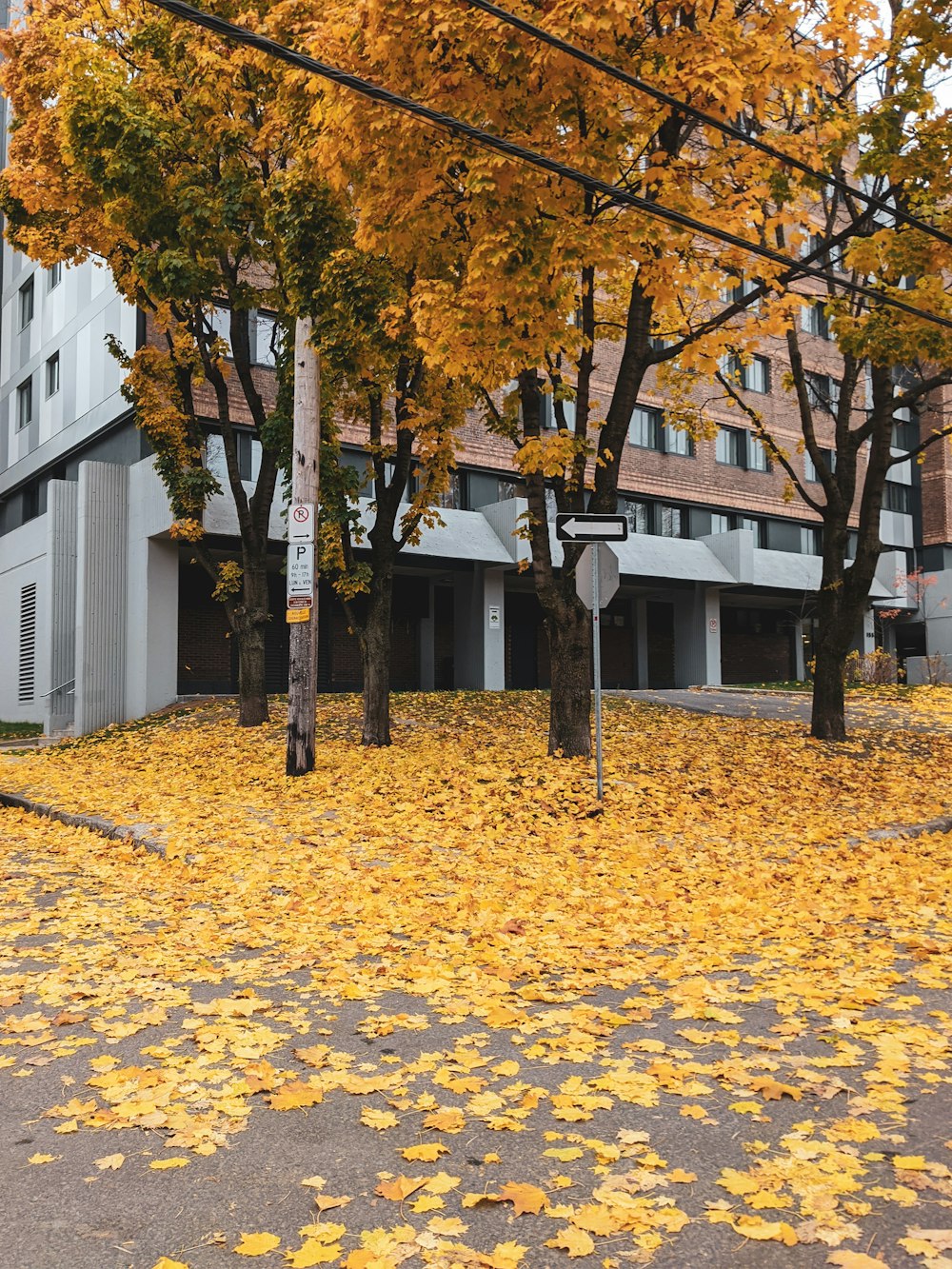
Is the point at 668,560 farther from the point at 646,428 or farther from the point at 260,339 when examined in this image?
the point at 260,339

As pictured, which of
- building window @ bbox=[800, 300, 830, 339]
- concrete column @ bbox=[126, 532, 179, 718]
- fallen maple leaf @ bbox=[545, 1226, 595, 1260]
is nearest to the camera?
fallen maple leaf @ bbox=[545, 1226, 595, 1260]

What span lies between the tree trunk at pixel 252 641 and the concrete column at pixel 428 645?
11.0 metres

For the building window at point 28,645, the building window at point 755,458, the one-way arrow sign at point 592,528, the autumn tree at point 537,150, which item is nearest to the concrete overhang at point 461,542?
the building window at point 28,645

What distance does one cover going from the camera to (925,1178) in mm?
Result: 3377

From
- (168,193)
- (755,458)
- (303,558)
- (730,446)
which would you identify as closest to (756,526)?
(755,458)

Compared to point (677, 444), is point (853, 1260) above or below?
below

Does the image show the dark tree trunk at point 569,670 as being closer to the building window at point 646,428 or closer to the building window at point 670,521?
the building window at point 646,428

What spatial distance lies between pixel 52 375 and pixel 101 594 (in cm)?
905

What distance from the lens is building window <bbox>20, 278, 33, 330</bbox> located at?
102 ft

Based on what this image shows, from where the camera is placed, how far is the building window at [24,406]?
30.9 metres

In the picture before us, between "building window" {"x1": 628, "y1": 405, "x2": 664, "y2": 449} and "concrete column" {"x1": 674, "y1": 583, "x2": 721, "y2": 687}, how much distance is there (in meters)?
4.58

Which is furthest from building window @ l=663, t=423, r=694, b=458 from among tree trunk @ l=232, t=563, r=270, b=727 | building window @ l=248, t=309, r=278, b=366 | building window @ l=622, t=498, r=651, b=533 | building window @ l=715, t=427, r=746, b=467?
tree trunk @ l=232, t=563, r=270, b=727

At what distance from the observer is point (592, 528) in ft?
35.1

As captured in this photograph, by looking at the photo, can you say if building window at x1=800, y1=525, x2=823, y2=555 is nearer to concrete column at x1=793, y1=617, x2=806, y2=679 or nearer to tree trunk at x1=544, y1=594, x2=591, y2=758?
concrete column at x1=793, y1=617, x2=806, y2=679
